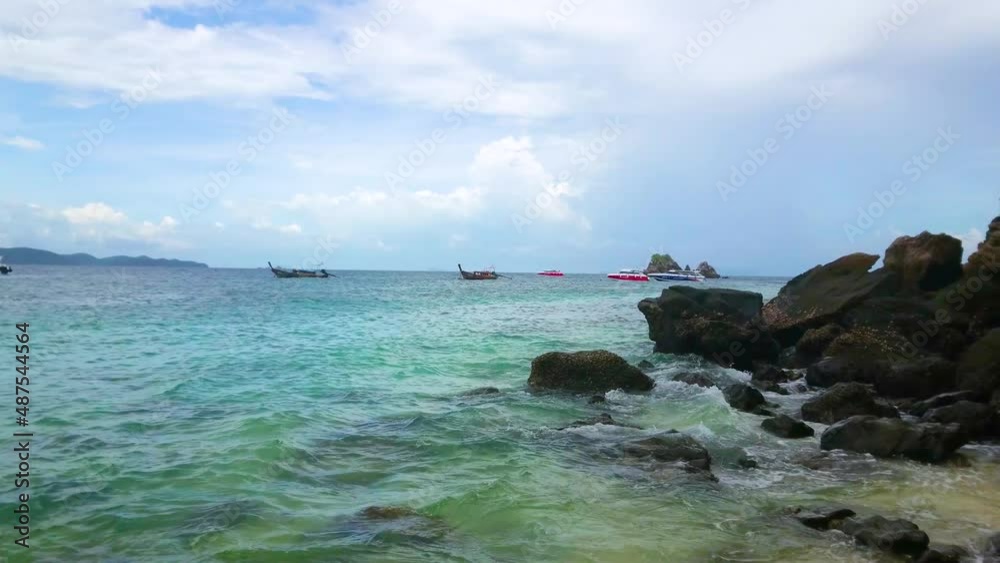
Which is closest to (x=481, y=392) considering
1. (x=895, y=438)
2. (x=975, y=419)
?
(x=895, y=438)

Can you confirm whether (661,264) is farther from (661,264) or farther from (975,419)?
(975,419)

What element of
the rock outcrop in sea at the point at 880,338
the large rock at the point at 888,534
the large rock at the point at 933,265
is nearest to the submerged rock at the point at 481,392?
the rock outcrop in sea at the point at 880,338

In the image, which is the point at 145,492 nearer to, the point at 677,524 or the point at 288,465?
the point at 288,465

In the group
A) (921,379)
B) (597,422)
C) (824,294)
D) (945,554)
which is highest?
(824,294)

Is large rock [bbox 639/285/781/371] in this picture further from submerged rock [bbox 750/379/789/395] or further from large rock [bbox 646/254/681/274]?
large rock [bbox 646/254/681/274]

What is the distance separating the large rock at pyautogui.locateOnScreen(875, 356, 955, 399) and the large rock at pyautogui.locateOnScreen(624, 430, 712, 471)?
8035 millimetres

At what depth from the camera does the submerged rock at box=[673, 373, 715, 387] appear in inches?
746

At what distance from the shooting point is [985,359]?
15.8 m

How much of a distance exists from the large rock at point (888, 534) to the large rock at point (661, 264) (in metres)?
163

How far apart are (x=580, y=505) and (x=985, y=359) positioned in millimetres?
11964

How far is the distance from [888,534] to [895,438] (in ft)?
15.9

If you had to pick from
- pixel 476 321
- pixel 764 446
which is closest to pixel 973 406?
pixel 764 446

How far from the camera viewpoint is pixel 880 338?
20141 millimetres

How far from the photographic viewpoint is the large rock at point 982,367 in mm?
15430
